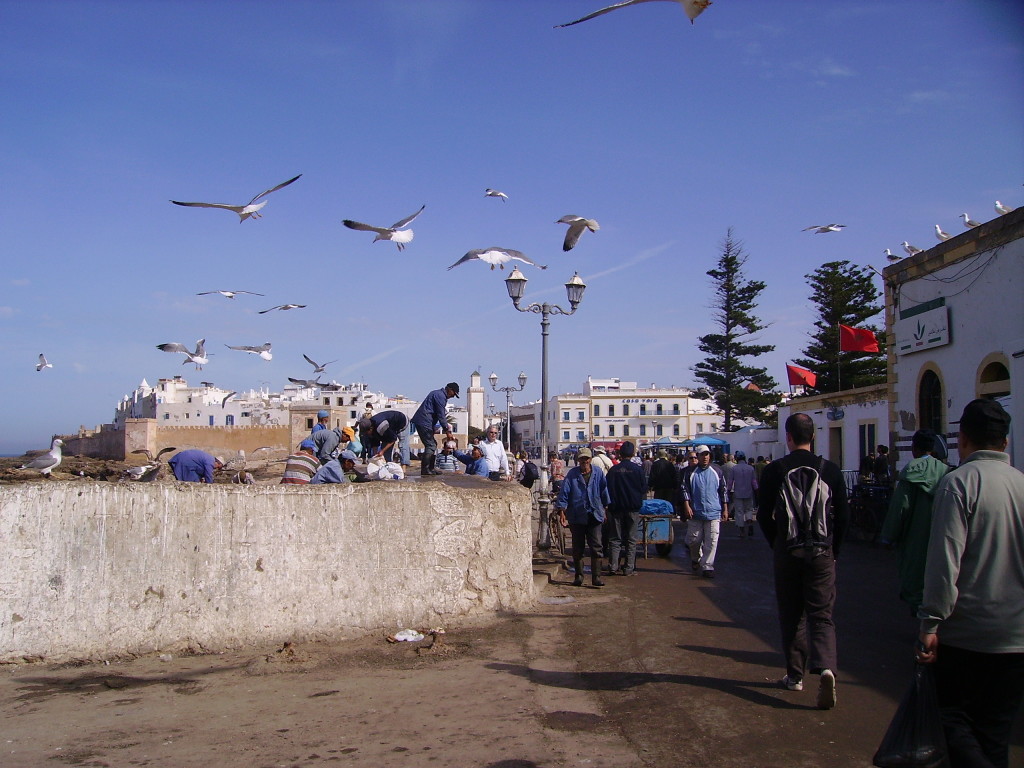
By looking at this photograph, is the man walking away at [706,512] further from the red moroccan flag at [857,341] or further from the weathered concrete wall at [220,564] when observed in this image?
the red moroccan flag at [857,341]

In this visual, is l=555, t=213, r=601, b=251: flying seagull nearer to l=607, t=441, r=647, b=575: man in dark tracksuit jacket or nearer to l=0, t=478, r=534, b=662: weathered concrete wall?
l=607, t=441, r=647, b=575: man in dark tracksuit jacket

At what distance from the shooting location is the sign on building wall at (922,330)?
15.3 metres

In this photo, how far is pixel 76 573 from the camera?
6055 millimetres

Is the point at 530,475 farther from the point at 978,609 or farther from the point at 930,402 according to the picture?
the point at 978,609

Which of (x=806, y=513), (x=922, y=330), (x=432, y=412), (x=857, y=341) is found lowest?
(x=806, y=513)

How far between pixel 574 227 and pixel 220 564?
8.17 metres

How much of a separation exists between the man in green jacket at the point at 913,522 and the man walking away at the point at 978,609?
2155mm

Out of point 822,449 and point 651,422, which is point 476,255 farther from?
point 651,422

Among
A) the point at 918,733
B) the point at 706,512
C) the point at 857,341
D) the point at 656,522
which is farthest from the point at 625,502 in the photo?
the point at 857,341

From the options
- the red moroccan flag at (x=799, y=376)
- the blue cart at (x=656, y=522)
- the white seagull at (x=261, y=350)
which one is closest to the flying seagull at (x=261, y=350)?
the white seagull at (x=261, y=350)

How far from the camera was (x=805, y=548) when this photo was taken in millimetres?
5121

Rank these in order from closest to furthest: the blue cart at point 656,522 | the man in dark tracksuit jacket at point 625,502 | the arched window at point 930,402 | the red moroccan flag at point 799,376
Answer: the man in dark tracksuit jacket at point 625,502 < the blue cart at point 656,522 < the arched window at point 930,402 < the red moroccan flag at point 799,376

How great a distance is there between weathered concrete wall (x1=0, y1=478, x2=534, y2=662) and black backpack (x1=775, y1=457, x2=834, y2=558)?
2835 mm

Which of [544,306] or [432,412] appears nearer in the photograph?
[432,412]
